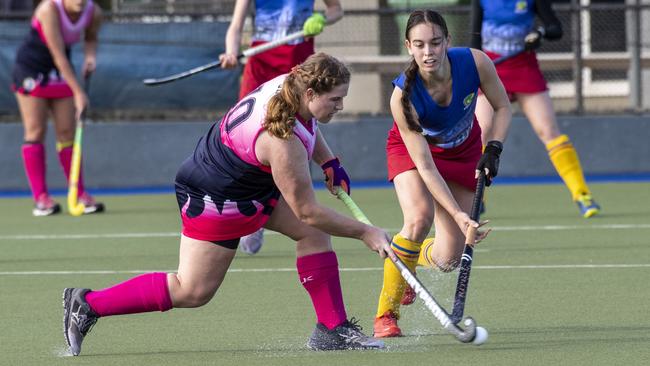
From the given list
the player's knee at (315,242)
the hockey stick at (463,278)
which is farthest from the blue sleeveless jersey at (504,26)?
the player's knee at (315,242)

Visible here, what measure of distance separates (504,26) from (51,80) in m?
3.14

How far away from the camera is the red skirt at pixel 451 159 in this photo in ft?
18.1

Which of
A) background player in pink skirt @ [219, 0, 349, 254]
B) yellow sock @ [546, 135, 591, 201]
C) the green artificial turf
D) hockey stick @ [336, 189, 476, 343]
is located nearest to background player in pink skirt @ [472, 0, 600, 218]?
yellow sock @ [546, 135, 591, 201]

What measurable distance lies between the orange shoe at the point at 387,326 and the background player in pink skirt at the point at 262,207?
9.5 inches

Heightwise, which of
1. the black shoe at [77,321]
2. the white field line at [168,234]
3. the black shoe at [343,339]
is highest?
the black shoe at [77,321]

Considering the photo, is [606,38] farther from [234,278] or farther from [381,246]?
[381,246]

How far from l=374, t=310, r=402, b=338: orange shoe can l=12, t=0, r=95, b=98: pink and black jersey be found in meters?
4.68

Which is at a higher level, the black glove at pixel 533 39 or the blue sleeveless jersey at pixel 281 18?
the blue sleeveless jersey at pixel 281 18

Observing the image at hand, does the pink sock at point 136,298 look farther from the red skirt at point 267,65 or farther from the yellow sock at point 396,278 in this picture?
the red skirt at point 267,65

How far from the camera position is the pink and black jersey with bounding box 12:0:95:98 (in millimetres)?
9328

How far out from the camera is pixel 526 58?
854 centimetres

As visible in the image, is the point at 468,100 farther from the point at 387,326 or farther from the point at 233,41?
the point at 233,41

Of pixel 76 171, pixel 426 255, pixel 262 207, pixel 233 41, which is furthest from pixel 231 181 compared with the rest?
pixel 76 171

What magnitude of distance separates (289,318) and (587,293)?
1382 mm
